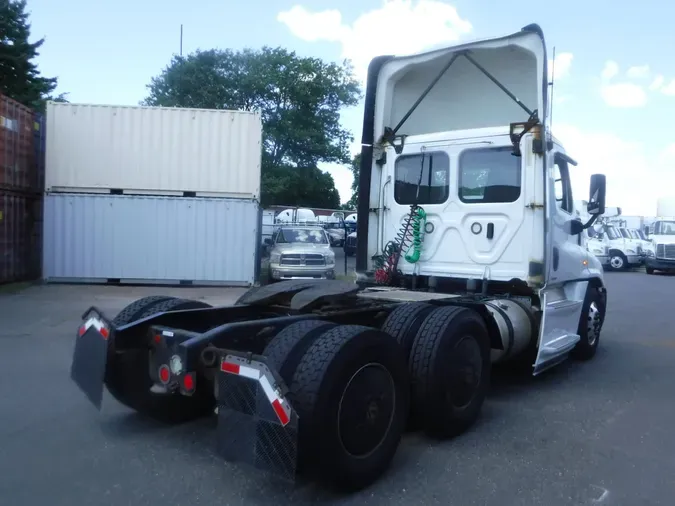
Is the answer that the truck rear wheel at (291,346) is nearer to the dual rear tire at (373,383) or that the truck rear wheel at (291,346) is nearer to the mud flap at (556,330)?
the dual rear tire at (373,383)

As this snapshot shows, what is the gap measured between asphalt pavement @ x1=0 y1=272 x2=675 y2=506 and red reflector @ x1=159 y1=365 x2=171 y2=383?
0.58m

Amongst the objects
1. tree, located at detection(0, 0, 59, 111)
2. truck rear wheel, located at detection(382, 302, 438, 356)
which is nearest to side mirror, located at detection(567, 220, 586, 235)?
truck rear wheel, located at detection(382, 302, 438, 356)

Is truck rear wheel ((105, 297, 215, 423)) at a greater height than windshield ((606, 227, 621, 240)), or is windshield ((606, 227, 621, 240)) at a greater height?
windshield ((606, 227, 621, 240))

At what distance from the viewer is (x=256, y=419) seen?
3229 millimetres

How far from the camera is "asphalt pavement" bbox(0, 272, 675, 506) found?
359 centimetres

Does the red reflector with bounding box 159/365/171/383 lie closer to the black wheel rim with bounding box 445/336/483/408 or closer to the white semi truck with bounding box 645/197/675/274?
the black wheel rim with bounding box 445/336/483/408

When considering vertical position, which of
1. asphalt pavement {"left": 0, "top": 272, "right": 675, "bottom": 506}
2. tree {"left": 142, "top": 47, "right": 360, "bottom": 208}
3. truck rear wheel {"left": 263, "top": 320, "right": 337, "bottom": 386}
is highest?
tree {"left": 142, "top": 47, "right": 360, "bottom": 208}

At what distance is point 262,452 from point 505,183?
13.3ft

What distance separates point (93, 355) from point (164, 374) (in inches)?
24.6

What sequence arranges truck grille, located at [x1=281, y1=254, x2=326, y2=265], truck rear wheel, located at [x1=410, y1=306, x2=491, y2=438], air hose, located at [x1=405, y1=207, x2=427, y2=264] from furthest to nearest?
truck grille, located at [x1=281, y1=254, x2=326, y2=265], air hose, located at [x1=405, y1=207, x2=427, y2=264], truck rear wheel, located at [x1=410, y1=306, x2=491, y2=438]

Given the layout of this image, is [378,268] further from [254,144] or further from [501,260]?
[254,144]

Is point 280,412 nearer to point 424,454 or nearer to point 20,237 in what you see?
point 424,454

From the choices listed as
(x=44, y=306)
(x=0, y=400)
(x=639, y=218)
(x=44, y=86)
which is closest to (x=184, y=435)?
(x=0, y=400)

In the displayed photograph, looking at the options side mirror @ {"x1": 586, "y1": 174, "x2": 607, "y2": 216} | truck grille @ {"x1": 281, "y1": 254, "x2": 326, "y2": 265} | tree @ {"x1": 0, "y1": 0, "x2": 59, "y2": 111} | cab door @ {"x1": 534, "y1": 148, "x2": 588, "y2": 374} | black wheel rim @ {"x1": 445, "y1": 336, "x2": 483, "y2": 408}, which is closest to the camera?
black wheel rim @ {"x1": 445, "y1": 336, "x2": 483, "y2": 408}
